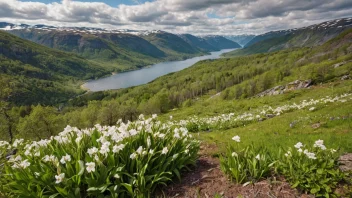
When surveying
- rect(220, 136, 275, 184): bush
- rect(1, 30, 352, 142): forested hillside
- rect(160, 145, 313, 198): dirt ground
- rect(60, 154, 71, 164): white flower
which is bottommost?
rect(1, 30, 352, 142): forested hillside

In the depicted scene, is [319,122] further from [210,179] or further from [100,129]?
[100,129]

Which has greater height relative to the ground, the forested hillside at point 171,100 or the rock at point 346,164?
the rock at point 346,164

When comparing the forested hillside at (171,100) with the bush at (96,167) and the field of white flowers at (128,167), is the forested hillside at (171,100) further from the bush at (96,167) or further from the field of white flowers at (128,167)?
the field of white flowers at (128,167)

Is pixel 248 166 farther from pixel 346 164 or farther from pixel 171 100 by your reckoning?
pixel 171 100

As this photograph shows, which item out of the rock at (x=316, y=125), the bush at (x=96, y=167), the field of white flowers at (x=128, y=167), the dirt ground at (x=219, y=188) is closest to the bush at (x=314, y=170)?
the field of white flowers at (x=128, y=167)

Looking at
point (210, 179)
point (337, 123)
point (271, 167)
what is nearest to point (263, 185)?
point (271, 167)

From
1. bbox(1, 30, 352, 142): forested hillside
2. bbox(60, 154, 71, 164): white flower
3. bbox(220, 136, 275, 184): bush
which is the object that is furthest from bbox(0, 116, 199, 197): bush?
bbox(1, 30, 352, 142): forested hillside

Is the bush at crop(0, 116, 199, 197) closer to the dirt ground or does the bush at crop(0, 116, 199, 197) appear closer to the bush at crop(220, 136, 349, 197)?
the dirt ground

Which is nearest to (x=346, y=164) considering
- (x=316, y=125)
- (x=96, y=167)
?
(x=96, y=167)
